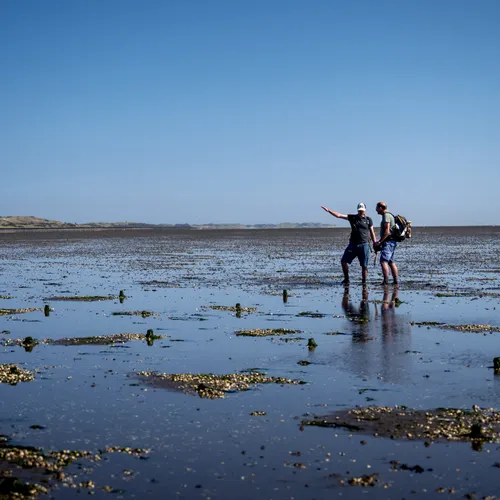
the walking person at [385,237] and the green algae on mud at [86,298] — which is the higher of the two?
the walking person at [385,237]

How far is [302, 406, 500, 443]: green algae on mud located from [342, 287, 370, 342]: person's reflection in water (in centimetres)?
578

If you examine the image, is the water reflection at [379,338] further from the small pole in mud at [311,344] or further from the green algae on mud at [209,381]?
the green algae on mud at [209,381]

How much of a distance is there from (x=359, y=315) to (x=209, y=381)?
8.43 meters

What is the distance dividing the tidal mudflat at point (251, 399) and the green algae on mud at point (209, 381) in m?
0.03

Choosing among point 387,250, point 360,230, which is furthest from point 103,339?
point 387,250

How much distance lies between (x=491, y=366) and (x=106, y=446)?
704cm

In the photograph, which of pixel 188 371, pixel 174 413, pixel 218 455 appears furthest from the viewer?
pixel 188 371

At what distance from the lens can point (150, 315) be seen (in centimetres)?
2030

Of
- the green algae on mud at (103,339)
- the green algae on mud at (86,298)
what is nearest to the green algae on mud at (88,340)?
the green algae on mud at (103,339)

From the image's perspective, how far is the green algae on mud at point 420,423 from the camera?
352 inches

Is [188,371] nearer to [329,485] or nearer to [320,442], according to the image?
[320,442]

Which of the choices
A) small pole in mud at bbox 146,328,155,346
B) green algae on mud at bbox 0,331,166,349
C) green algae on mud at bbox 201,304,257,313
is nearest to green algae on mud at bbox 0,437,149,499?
green algae on mud at bbox 0,331,166,349

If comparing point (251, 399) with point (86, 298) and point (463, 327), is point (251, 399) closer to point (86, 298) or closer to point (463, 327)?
point (463, 327)

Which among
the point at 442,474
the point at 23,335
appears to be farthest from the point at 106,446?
the point at 23,335
